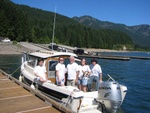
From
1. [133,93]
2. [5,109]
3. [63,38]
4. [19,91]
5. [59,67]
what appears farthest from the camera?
[63,38]

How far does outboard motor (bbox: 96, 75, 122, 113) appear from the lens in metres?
8.09

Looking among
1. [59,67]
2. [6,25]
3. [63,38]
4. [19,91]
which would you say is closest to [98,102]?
[59,67]

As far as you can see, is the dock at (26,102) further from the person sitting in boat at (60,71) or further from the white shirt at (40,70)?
the person sitting in boat at (60,71)

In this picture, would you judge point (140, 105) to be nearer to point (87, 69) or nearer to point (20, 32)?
point (87, 69)

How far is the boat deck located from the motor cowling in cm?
200

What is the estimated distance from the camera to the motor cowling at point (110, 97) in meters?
8.09

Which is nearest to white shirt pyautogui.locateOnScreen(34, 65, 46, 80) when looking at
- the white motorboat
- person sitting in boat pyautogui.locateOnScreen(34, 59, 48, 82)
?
person sitting in boat pyautogui.locateOnScreen(34, 59, 48, 82)

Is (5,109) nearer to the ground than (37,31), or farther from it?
nearer to the ground

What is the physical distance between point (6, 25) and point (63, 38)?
210 feet

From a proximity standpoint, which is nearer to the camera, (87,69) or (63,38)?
(87,69)

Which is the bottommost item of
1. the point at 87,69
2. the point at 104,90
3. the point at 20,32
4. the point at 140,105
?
the point at 140,105

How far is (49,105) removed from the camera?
8289 mm

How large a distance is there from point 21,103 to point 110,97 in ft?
12.2

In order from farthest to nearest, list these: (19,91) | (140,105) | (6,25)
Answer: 1. (6,25)
2. (140,105)
3. (19,91)
